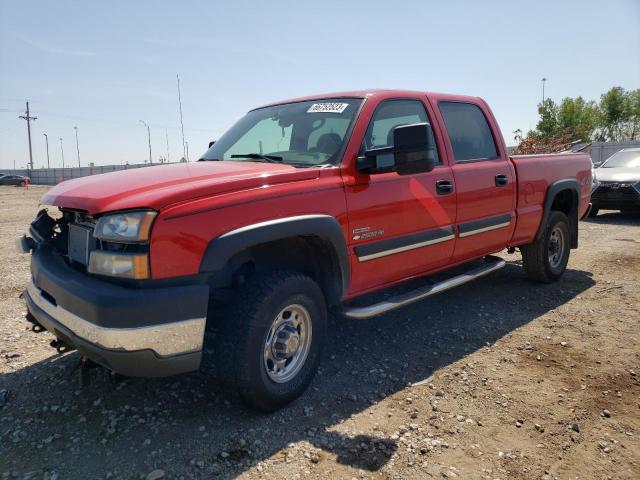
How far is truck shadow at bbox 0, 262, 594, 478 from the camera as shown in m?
2.47

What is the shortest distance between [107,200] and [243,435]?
146 cm

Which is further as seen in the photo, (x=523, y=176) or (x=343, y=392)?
(x=523, y=176)

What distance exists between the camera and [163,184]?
8.54ft

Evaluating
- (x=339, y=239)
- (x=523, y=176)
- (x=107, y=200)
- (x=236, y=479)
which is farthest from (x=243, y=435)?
(x=523, y=176)

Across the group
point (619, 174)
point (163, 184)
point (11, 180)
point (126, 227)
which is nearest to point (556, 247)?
point (163, 184)

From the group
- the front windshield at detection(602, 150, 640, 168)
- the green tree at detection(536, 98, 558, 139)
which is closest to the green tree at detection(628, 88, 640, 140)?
the green tree at detection(536, 98, 558, 139)

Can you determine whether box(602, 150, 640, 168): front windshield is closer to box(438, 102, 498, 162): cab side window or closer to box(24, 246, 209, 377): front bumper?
box(438, 102, 498, 162): cab side window

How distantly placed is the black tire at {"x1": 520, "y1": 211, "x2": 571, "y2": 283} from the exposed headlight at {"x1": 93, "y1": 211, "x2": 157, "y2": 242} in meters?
4.37

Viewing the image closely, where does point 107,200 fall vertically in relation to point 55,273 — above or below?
above

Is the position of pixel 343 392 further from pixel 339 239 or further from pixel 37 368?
pixel 37 368

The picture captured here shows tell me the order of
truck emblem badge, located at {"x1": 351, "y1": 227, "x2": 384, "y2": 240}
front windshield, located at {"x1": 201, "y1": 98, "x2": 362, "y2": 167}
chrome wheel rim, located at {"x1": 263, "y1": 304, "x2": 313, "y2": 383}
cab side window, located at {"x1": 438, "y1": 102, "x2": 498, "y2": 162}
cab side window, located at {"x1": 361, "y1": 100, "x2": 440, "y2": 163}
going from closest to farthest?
chrome wheel rim, located at {"x1": 263, "y1": 304, "x2": 313, "y2": 383}, truck emblem badge, located at {"x1": 351, "y1": 227, "x2": 384, "y2": 240}, front windshield, located at {"x1": 201, "y1": 98, "x2": 362, "y2": 167}, cab side window, located at {"x1": 361, "y1": 100, "x2": 440, "y2": 163}, cab side window, located at {"x1": 438, "y1": 102, "x2": 498, "y2": 162}

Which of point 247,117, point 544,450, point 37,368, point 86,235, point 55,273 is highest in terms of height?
point 247,117

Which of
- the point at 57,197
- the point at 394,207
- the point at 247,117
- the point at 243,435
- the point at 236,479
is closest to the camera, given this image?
the point at 236,479

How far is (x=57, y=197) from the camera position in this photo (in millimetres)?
2898
